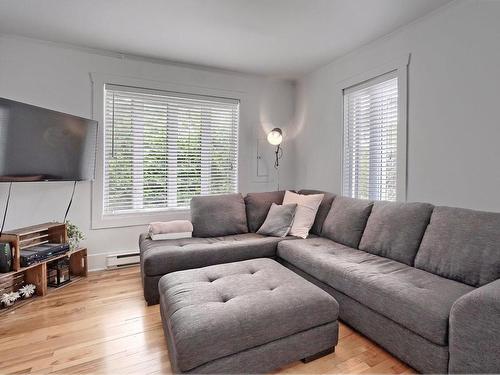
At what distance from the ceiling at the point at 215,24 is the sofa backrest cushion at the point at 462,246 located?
173 cm

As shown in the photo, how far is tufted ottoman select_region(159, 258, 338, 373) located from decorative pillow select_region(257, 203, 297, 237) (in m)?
1.07

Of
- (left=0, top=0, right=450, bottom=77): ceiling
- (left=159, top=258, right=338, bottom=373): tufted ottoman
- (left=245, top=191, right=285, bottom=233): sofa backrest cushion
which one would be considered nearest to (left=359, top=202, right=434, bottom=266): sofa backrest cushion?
(left=159, top=258, right=338, bottom=373): tufted ottoman

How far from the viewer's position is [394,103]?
9.03 ft

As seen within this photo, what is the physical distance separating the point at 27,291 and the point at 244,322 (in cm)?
217

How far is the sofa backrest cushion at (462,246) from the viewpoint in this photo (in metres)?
1.64

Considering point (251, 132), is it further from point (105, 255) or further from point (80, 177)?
point (105, 255)

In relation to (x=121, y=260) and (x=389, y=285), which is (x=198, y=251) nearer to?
(x=121, y=260)

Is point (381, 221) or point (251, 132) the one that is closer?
point (381, 221)

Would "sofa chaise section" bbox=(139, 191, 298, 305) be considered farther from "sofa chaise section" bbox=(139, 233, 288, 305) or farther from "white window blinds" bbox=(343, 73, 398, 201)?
"white window blinds" bbox=(343, 73, 398, 201)

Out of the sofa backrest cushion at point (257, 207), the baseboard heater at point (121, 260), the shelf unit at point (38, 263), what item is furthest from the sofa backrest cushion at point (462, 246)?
the shelf unit at point (38, 263)

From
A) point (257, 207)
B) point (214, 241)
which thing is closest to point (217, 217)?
point (214, 241)

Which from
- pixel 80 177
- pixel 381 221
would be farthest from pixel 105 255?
pixel 381 221

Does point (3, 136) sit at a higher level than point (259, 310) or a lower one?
higher

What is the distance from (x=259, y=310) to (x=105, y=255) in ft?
7.93
